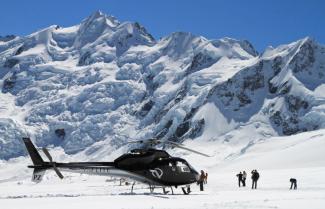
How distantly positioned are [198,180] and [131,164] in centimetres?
492

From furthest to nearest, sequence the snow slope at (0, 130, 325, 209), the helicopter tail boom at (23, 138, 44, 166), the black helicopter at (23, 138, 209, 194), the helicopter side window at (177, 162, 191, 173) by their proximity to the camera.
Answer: the helicopter tail boom at (23, 138, 44, 166), the helicopter side window at (177, 162, 191, 173), the black helicopter at (23, 138, 209, 194), the snow slope at (0, 130, 325, 209)

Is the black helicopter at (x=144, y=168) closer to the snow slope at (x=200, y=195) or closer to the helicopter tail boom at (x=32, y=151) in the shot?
the helicopter tail boom at (x=32, y=151)

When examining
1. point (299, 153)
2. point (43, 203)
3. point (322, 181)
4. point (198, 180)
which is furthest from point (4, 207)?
point (299, 153)

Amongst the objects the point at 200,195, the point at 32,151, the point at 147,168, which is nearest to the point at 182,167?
the point at 147,168

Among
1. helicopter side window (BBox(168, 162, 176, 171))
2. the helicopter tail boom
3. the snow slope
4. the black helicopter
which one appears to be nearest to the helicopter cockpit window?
the black helicopter

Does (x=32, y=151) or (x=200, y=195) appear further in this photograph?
(x=32, y=151)

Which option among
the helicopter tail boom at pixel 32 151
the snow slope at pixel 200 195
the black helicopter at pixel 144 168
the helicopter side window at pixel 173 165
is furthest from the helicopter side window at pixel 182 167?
the helicopter tail boom at pixel 32 151

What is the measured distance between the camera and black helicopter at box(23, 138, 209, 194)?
39.6m

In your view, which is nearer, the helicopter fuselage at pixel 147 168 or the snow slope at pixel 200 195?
the snow slope at pixel 200 195

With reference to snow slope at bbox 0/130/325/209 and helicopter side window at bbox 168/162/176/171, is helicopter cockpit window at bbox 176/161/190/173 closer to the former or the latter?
helicopter side window at bbox 168/162/176/171

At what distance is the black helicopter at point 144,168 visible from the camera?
39.6 m

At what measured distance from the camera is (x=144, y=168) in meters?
40.0

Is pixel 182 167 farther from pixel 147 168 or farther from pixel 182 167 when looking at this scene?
pixel 147 168

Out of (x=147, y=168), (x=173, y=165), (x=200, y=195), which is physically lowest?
(x=200, y=195)
